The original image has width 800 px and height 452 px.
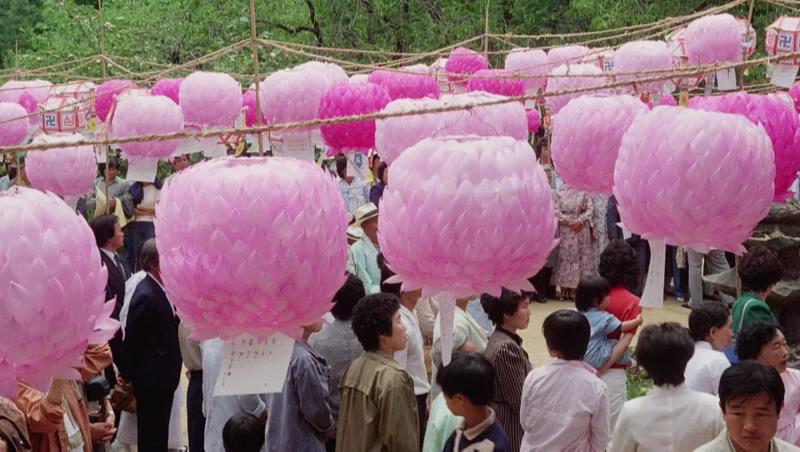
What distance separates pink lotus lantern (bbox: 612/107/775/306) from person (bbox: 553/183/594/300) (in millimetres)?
5646

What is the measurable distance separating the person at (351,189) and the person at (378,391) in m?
3.60

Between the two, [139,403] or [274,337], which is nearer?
[274,337]

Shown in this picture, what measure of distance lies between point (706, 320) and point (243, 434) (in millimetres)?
1661

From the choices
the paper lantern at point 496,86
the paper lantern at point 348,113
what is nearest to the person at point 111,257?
the paper lantern at point 348,113

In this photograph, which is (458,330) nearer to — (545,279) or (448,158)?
(448,158)

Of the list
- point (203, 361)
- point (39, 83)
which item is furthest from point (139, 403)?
point (39, 83)

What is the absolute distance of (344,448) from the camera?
380 centimetres

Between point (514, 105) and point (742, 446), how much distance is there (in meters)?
1.86

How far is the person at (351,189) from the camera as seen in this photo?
24.6 feet

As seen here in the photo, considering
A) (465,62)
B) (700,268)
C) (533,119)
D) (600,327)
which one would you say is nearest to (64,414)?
(600,327)

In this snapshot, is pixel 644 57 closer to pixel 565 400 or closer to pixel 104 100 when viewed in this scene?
pixel 565 400

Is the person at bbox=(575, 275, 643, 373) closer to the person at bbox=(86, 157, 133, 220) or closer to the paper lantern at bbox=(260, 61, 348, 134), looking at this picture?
the paper lantern at bbox=(260, 61, 348, 134)

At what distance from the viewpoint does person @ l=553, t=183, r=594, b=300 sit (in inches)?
345

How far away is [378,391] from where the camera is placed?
3.72m
